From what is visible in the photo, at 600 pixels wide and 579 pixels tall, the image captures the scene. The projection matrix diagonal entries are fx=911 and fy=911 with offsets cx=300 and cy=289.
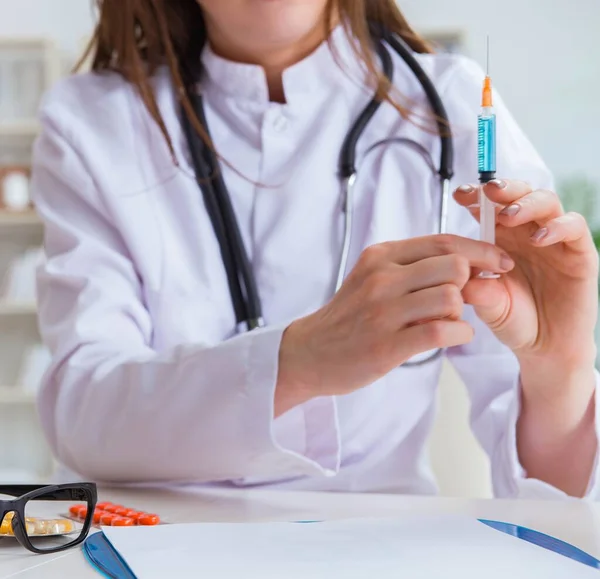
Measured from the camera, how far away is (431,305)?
0.77m

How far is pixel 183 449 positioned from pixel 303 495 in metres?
0.13

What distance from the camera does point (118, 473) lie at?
3.17 feet

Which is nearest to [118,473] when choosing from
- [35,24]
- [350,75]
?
[350,75]

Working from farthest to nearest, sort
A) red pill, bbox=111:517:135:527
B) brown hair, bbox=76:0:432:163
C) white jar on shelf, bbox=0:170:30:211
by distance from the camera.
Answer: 1. white jar on shelf, bbox=0:170:30:211
2. brown hair, bbox=76:0:432:163
3. red pill, bbox=111:517:135:527

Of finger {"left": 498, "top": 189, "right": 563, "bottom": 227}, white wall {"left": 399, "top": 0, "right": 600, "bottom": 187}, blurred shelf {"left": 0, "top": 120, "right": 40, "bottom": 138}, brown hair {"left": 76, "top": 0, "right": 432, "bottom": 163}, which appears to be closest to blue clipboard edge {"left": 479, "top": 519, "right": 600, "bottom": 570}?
finger {"left": 498, "top": 189, "right": 563, "bottom": 227}

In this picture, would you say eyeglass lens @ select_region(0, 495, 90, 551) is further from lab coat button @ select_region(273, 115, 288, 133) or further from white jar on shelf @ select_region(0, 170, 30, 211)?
white jar on shelf @ select_region(0, 170, 30, 211)

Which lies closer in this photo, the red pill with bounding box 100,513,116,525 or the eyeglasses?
the eyeglasses

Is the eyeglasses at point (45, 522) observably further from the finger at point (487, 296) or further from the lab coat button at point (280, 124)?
the lab coat button at point (280, 124)

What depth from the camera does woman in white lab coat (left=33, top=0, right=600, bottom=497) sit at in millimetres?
840

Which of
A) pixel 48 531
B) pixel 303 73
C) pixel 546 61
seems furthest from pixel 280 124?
pixel 546 61

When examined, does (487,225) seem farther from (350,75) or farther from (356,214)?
(350,75)

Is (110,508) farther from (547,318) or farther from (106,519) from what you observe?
(547,318)

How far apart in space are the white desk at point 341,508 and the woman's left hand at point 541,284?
0.16 metres

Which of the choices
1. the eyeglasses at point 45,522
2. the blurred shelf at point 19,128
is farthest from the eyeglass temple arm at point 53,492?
the blurred shelf at point 19,128
